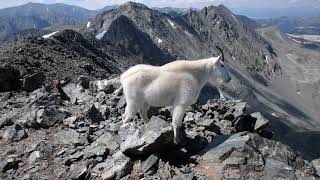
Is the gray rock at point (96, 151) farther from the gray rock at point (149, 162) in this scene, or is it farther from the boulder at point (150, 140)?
the gray rock at point (149, 162)

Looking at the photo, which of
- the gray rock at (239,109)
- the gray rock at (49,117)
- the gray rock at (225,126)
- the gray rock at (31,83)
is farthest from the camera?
the gray rock at (31,83)

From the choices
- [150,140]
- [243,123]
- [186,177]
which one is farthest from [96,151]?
[243,123]

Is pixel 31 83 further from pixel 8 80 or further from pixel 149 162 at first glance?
pixel 149 162

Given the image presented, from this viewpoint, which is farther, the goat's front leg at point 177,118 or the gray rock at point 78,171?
the goat's front leg at point 177,118

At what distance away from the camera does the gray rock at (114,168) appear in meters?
11.9

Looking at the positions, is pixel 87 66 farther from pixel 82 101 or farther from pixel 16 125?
pixel 16 125

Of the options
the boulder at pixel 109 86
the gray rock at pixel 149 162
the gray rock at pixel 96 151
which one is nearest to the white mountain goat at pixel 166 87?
the gray rock at pixel 149 162

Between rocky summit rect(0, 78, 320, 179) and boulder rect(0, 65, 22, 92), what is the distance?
15.7 feet

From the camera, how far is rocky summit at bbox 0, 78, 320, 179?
479 inches

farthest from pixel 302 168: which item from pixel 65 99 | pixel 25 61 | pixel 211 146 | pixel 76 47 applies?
pixel 76 47

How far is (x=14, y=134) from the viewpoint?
48.1ft

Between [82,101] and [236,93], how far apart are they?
6759 inches

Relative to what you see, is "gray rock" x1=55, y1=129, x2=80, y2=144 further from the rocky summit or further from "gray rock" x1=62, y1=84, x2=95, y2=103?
"gray rock" x1=62, y1=84, x2=95, y2=103

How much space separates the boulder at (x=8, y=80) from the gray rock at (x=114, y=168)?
10895mm
